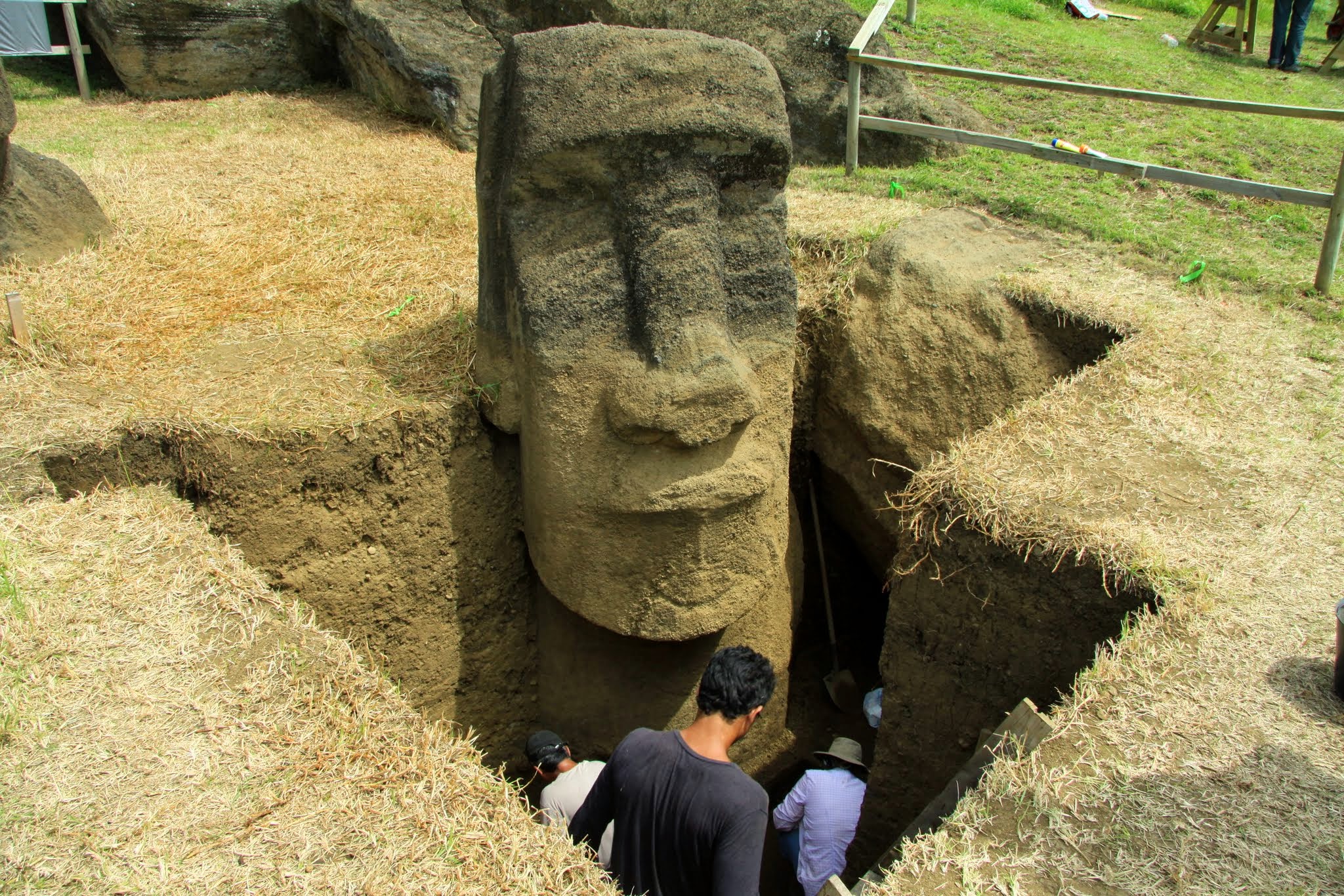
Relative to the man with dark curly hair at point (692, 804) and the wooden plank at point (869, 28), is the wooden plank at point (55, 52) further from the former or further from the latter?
the man with dark curly hair at point (692, 804)

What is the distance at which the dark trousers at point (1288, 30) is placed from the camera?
10.2 m

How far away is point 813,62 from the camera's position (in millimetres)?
7926

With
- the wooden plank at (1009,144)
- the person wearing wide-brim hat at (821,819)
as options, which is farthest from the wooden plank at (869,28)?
the person wearing wide-brim hat at (821,819)

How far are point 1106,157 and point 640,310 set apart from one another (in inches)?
163

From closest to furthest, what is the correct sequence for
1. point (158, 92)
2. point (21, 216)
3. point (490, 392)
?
1. point (490, 392)
2. point (21, 216)
3. point (158, 92)

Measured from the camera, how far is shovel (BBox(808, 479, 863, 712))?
226 inches

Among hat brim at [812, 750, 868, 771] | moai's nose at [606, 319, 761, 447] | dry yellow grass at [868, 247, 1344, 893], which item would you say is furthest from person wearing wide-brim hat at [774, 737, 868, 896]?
moai's nose at [606, 319, 761, 447]

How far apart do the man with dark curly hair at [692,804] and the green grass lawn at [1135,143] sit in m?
4.46

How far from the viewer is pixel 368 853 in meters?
2.52

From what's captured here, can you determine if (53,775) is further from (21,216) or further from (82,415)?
(21,216)

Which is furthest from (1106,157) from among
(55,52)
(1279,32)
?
(55,52)

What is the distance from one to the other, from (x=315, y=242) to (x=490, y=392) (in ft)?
7.04

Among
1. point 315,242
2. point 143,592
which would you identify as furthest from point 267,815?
point 315,242

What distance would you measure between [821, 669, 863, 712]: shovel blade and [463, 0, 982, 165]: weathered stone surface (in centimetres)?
398
